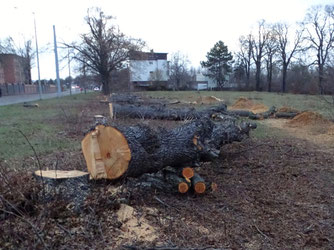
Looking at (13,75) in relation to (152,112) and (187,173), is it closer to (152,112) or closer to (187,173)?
(152,112)

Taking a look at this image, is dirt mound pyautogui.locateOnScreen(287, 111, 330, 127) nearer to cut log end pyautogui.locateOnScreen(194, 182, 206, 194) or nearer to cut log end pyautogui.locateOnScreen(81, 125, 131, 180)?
cut log end pyautogui.locateOnScreen(194, 182, 206, 194)

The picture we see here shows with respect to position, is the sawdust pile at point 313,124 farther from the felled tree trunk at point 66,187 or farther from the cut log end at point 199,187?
the felled tree trunk at point 66,187

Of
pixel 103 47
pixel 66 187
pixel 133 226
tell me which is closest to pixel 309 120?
pixel 133 226

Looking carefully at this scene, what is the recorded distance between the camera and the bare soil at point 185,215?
2469 mm

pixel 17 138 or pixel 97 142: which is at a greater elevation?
pixel 97 142

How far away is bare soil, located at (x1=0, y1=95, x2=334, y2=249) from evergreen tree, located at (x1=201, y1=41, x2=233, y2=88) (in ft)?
182

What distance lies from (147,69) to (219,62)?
52.7 ft

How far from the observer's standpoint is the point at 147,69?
6266cm

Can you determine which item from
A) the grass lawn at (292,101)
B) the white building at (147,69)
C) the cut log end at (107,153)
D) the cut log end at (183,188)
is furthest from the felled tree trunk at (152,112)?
the white building at (147,69)

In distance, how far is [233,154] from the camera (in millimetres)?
6473

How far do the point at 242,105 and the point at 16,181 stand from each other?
18910 mm

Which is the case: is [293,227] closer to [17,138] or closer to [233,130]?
[233,130]

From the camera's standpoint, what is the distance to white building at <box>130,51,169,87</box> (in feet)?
113

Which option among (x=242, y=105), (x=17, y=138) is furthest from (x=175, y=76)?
(x=17, y=138)
